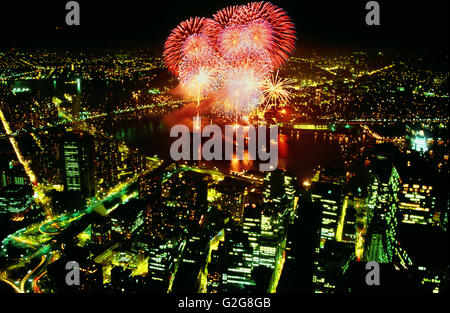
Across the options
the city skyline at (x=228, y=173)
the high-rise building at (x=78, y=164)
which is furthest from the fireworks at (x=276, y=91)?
the high-rise building at (x=78, y=164)

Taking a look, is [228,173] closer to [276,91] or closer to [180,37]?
[276,91]

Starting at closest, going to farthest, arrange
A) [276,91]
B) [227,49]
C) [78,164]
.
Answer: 1. [227,49]
2. [276,91]
3. [78,164]

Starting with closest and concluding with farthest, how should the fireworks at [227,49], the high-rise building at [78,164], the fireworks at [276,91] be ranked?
1. the fireworks at [227,49]
2. the fireworks at [276,91]
3. the high-rise building at [78,164]

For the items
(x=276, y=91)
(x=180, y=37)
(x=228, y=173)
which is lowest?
(x=228, y=173)

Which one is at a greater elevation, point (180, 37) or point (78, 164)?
point (180, 37)

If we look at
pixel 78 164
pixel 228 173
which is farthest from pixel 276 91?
pixel 78 164

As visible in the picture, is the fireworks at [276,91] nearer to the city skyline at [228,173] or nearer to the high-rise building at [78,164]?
Result: the city skyline at [228,173]

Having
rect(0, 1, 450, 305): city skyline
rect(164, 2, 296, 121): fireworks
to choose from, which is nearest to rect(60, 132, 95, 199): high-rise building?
rect(0, 1, 450, 305): city skyline

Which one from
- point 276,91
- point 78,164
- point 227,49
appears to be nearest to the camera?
point 227,49

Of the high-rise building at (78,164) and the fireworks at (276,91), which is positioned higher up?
the fireworks at (276,91)

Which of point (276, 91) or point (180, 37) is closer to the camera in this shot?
point (180, 37)
